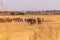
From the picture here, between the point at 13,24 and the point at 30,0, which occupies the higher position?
the point at 30,0

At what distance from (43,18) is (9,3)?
0.26 m

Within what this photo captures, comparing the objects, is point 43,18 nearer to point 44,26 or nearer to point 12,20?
point 44,26

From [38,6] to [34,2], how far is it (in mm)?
40

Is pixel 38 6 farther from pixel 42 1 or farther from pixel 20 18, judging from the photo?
pixel 20 18

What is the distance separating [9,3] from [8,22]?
13cm

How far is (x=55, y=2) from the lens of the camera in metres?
1.68

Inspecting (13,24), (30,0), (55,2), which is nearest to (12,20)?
(13,24)

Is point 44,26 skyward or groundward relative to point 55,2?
groundward

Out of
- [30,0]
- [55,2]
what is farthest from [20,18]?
[55,2]

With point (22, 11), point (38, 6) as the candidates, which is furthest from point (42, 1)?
point (22, 11)

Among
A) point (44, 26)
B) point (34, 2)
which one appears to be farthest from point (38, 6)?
point (44, 26)

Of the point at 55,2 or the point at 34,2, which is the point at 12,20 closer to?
the point at 34,2

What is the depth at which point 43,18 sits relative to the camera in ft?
5.53

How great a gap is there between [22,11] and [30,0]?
0.31ft
